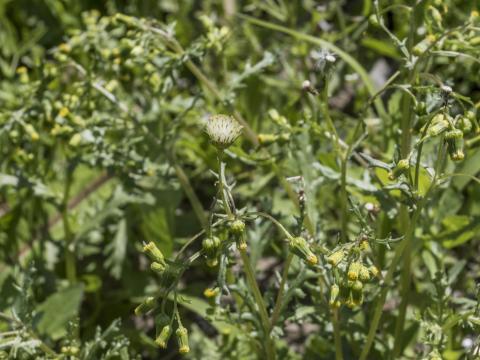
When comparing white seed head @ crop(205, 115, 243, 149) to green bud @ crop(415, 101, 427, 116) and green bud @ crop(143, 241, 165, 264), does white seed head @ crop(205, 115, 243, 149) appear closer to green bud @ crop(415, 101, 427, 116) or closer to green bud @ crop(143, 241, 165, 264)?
green bud @ crop(143, 241, 165, 264)

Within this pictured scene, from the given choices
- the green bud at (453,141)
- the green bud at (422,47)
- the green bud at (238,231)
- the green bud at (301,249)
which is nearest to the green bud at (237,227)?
the green bud at (238,231)

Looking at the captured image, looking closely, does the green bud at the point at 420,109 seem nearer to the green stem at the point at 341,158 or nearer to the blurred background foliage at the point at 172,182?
the blurred background foliage at the point at 172,182

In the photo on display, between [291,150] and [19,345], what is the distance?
1236 mm

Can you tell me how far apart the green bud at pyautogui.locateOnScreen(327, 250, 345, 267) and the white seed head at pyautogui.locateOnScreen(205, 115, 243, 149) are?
388 millimetres

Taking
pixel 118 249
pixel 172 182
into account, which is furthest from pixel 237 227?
pixel 118 249

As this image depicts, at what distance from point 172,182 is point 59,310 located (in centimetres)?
68

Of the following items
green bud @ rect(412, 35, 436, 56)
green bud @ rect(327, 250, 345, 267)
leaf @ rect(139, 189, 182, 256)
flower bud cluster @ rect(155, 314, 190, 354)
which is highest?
green bud @ rect(412, 35, 436, 56)

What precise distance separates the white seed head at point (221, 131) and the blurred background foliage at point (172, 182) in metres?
0.54

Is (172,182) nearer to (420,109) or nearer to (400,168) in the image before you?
(420,109)

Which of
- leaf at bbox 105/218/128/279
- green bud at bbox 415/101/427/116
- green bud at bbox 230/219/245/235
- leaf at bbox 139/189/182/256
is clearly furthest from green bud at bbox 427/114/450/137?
leaf at bbox 105/218/128/279

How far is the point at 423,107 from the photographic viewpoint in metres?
2.41

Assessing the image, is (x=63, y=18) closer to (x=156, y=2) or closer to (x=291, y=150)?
(x=156, y=2)

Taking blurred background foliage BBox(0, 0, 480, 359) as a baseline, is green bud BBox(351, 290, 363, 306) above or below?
above

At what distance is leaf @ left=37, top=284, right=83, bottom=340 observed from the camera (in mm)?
3213
